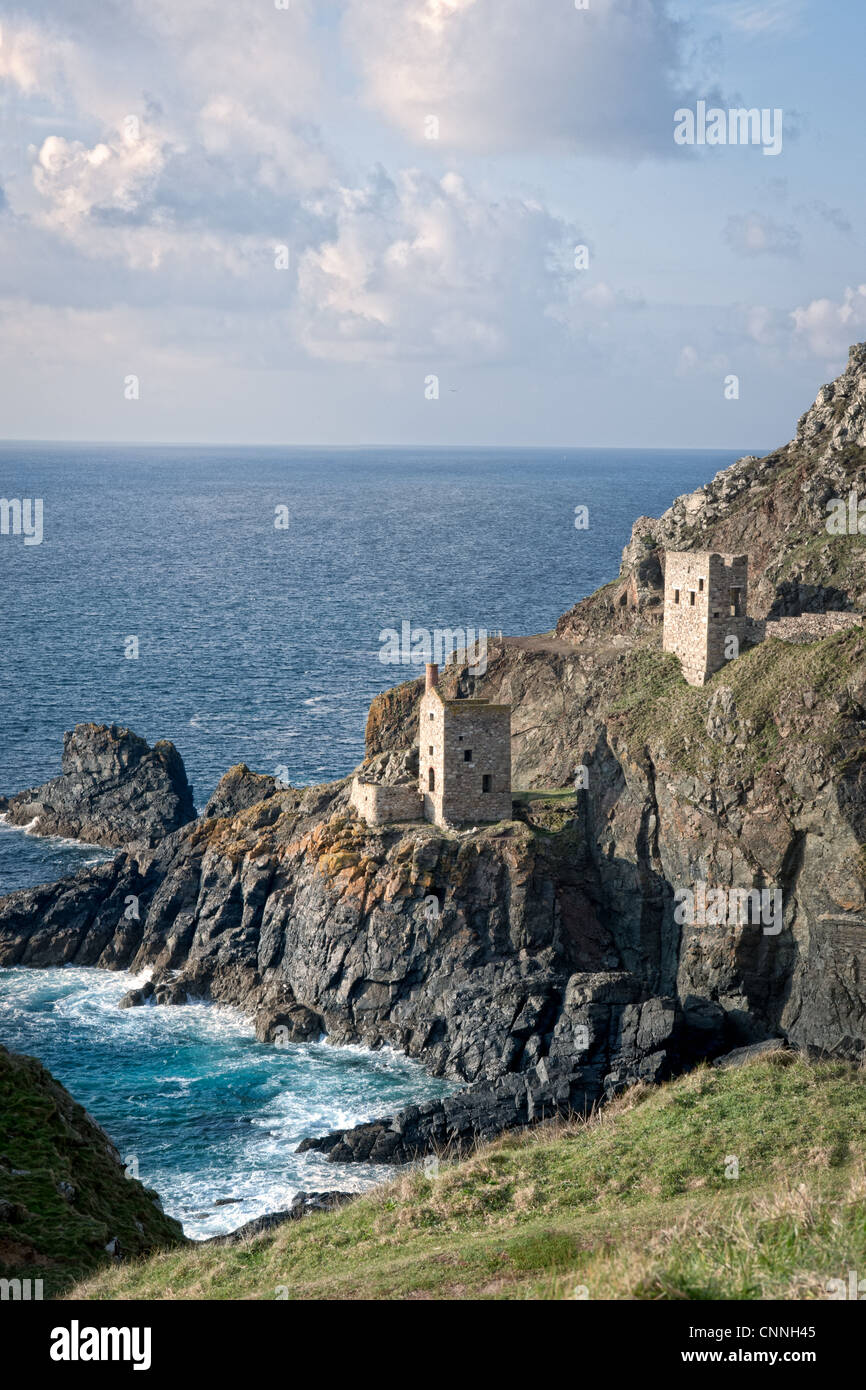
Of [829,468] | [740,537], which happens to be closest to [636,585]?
[740,537]

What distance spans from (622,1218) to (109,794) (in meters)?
58.7

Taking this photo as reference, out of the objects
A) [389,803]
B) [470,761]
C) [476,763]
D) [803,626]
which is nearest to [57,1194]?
[389,803]

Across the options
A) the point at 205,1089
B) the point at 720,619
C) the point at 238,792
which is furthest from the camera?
the point at 238,792

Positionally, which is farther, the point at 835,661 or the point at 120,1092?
the point at 835,661

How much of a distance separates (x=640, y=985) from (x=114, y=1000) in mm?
23618

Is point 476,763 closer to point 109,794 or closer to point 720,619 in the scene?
point 720,619

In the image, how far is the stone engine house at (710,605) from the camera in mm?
62375

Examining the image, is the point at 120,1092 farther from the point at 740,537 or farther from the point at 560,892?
the point at 740,537

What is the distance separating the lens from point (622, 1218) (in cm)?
2762

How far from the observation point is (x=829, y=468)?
71000 mm

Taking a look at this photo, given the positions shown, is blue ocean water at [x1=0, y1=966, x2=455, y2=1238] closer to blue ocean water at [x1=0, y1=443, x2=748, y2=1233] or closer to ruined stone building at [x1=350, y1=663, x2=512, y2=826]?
blue ocean water at [x1=0, y1=443, x2=748, y2=1233]

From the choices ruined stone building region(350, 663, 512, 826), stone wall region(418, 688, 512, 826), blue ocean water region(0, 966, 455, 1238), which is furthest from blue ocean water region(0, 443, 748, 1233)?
stone wall region(418, 688, 512, 826)

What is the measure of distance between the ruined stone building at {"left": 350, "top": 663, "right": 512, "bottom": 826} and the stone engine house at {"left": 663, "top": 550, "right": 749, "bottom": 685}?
9299 millimetres
